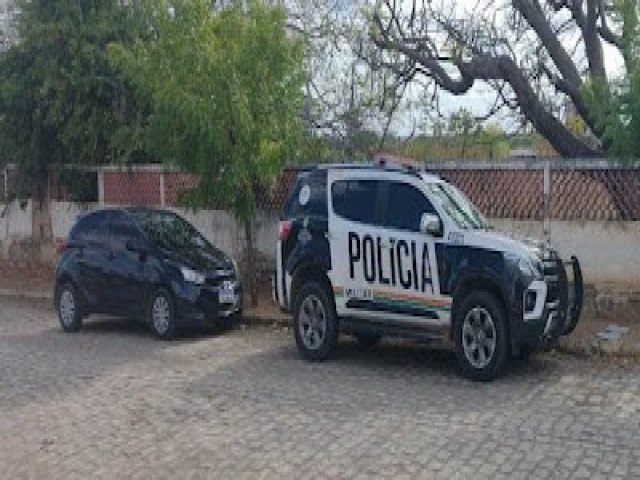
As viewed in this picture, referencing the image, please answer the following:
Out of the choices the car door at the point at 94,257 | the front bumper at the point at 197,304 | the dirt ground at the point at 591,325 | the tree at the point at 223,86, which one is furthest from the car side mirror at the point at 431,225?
the car door at the point at 94,257

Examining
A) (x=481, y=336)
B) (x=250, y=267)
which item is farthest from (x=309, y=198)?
(x=250, y=267)

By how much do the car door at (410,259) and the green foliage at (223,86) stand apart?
3.91 meters

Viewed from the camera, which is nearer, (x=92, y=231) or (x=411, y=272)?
(x=411, y=272)

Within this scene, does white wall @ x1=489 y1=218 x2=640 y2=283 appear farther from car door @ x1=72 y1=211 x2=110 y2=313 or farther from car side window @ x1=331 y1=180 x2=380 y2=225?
car door @ x1=72 y1=211 x2=110 y2=313

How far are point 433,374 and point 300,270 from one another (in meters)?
2.13

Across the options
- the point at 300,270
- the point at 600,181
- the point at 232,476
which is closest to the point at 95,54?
the point at 300,270

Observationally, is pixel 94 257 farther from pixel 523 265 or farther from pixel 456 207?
pixel 523 265

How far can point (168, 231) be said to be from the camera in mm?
13086

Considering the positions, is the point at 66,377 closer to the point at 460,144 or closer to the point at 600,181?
the point at 600,181

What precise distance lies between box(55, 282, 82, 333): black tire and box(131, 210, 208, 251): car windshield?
5.09 feet

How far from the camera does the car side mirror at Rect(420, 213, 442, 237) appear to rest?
30.7 feet

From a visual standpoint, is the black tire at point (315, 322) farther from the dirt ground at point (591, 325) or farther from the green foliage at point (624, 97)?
the green foliage at point (624, 97)

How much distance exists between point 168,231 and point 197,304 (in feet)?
5.15

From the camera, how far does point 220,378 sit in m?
9.62
